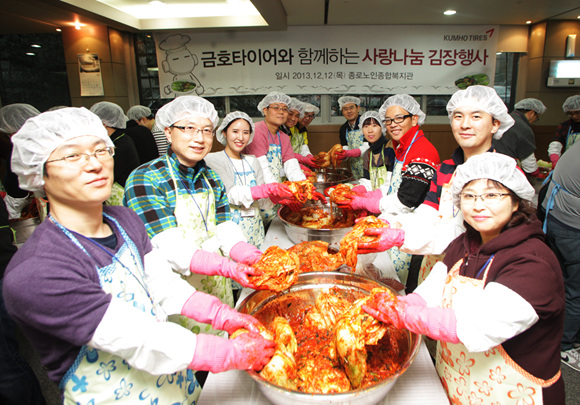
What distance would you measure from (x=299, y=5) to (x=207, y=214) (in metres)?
4.77

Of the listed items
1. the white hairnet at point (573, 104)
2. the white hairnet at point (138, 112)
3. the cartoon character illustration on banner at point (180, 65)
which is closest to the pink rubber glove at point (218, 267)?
the white hairnet at point (138, 112)

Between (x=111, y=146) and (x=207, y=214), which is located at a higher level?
(x=111, y=146)

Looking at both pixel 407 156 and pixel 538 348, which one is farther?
pixel 407 156

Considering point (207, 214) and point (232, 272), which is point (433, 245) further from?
point (207, 214)

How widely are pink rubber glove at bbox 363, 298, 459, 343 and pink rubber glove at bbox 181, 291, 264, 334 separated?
19.1 inches

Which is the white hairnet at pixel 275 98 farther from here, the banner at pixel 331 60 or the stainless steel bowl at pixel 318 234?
the banner at pixel 331 60

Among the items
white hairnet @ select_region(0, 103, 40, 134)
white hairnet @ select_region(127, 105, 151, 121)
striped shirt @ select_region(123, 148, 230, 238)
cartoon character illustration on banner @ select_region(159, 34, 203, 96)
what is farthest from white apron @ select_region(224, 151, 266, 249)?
cartoon character illustration on banner @ select_region(159, 34, 203, 96)

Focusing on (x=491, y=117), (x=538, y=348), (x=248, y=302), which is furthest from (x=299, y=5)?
(x=538, y=348)

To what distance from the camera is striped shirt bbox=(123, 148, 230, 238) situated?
5.83 ft

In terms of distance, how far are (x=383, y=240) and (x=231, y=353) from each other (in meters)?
1.10

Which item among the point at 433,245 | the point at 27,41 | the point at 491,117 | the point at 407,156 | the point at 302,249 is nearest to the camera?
the point at 433,245

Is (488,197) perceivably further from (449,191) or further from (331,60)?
(331,60)

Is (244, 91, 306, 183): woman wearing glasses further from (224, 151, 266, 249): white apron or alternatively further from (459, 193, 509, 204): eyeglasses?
(459, 193, 509, 204): eyeglasses

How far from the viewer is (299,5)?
5395 mm
